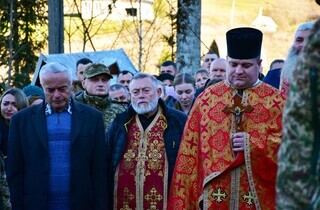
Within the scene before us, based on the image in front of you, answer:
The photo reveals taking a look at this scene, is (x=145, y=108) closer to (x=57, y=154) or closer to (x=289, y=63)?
(x=57, y=154)

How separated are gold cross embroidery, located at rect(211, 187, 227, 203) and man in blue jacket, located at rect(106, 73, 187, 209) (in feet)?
3.74

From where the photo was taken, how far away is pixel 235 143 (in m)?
6.52

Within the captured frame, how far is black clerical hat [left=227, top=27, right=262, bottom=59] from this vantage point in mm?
6578

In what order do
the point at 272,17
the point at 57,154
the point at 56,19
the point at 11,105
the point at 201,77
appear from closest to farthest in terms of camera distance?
the point at 57,154 → the point at 11,105 → the point at 201,77 → the point at 56,19 → the point at 272,17

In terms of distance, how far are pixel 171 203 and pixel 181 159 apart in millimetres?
339

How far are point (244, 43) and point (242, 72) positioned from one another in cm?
22

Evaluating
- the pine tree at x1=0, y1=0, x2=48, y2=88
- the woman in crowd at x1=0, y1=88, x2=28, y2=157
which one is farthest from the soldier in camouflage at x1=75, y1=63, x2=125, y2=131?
the pine tree at x1=0, y1=0, x2=48, y2=88

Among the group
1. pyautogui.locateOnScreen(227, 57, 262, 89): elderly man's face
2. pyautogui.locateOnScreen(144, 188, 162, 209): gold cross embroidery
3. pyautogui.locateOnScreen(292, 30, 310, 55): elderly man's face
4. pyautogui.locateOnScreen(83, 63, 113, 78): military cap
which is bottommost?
pyautogui.locateOnScreen(144, 188, 162, 209): gold cross embroidery

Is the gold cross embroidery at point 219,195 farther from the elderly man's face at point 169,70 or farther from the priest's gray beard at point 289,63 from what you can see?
the elderly man's face at point 169,70

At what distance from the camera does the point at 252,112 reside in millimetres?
6621

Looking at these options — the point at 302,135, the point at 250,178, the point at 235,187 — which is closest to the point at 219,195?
the point at 235,187

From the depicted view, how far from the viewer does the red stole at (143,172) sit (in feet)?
25.2

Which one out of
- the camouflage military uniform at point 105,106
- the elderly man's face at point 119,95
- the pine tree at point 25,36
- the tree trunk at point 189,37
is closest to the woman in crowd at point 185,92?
the elderly man's face at point 119,95

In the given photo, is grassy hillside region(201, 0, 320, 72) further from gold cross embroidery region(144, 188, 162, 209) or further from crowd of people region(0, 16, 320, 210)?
gold cross embroidery region(144, 188, 162, 209)
